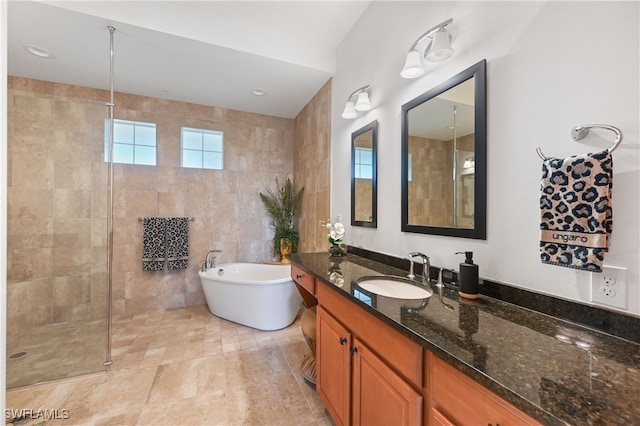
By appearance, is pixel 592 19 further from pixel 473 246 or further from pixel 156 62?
pixel 156 62

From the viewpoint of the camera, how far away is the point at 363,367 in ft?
3.77

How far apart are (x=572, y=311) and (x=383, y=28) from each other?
2.03m

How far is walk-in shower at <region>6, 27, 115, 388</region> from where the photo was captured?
2518mm

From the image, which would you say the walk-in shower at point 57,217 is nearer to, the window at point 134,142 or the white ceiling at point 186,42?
the white ceiling at point 186,42

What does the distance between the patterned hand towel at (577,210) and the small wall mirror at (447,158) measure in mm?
298

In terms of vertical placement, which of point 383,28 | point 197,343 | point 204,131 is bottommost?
point 197,343

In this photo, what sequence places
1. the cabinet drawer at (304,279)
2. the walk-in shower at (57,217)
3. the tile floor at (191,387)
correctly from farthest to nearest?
1. the walk-in shower at (57,217)
2. the cabinet drawer at (304,279)
3. the tile floor at (191,387)

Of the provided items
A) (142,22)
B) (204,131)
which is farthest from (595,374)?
(204,131)

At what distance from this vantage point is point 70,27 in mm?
2008

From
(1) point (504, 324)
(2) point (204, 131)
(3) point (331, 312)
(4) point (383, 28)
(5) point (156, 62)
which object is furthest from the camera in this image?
(2) point (204, 131)

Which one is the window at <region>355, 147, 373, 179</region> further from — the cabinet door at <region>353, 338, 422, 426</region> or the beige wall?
the cabinet door at <region>353, 338, 422, 426</region>

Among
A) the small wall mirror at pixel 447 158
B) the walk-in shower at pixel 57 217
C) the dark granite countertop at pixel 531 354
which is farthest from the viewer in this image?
the walk-in shower at pixel 57 217

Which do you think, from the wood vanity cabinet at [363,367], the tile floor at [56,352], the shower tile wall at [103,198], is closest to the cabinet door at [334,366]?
the wood vanity cabinet at [363,367]

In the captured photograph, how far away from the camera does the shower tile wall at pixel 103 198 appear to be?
2.56 metres
